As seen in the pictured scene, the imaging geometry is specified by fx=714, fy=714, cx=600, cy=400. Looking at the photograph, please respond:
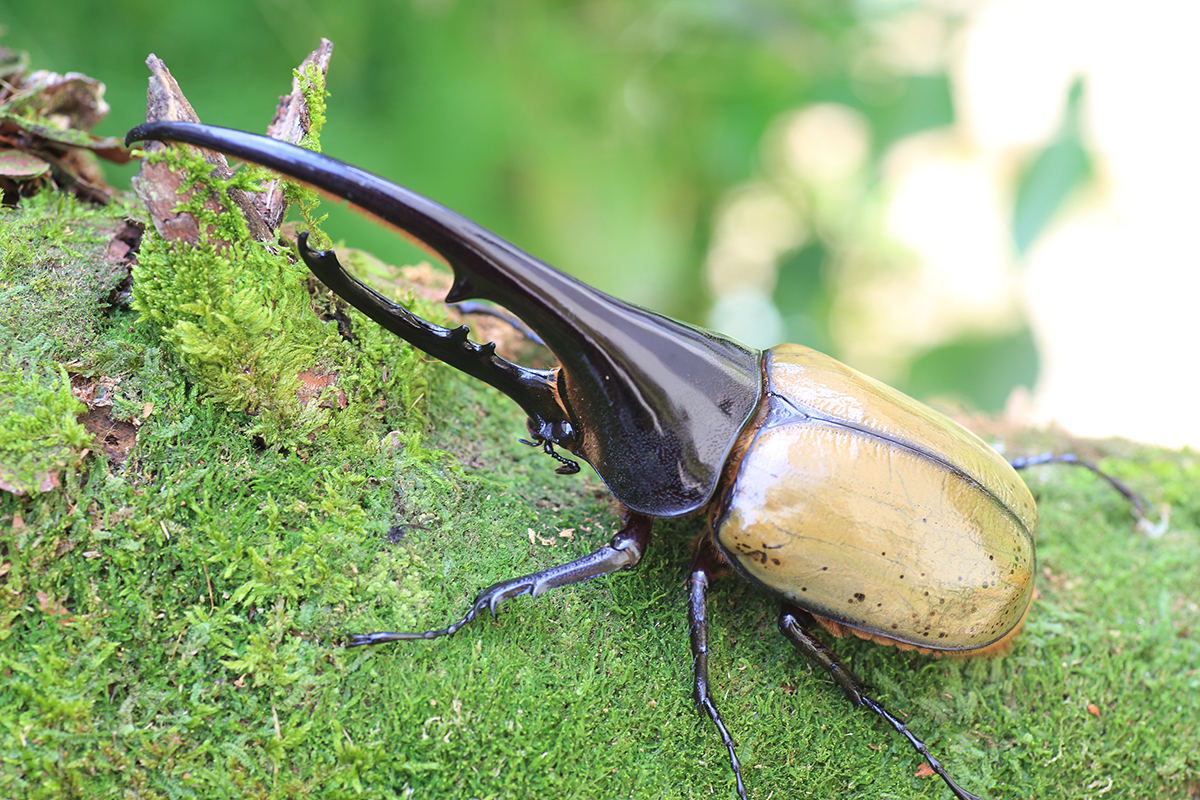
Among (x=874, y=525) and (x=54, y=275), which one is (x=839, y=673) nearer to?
(x=874, y=525)

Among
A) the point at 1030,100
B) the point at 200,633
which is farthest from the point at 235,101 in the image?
the point at 1030,100

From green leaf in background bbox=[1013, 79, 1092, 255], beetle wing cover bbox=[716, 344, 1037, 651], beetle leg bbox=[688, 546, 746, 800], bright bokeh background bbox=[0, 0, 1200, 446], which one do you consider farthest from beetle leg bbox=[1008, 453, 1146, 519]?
beetle leg bbox=[688, 546, 746, 800]

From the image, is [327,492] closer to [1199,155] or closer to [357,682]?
[357,682]

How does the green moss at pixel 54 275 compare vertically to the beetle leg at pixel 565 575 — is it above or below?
above

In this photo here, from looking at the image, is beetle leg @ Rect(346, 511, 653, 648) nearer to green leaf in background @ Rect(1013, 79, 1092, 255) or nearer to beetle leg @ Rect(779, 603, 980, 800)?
beetle leg @ Rect(779, 603, 980, 800)

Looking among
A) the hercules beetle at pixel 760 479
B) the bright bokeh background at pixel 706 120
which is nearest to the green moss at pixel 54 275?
the hercules beetle at pixel 760 479

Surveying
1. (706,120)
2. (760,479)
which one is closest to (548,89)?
(706,120)

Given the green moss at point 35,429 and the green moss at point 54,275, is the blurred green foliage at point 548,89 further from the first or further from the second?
the green moss at point 35,429
